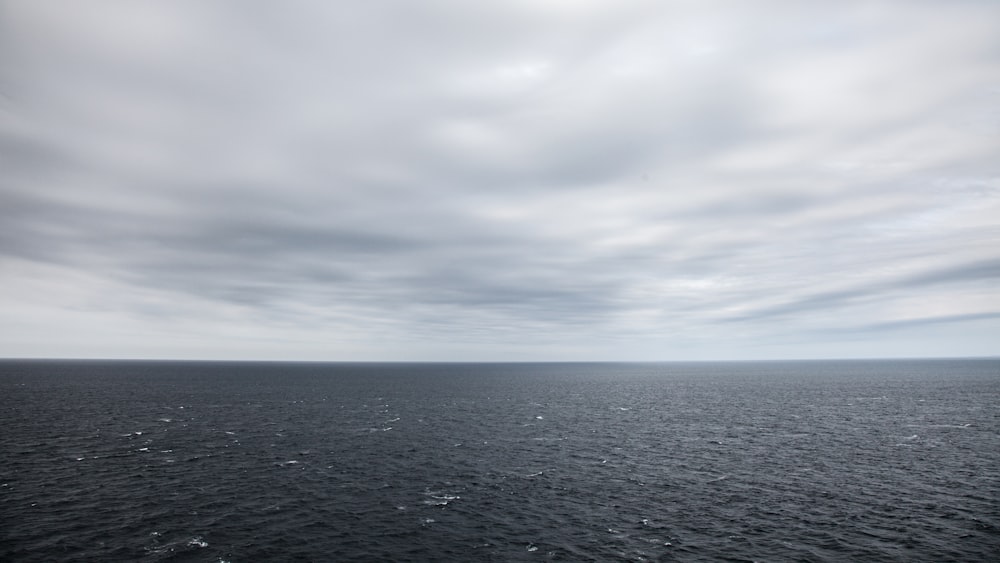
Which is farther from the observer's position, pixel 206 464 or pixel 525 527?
pixel 206 464

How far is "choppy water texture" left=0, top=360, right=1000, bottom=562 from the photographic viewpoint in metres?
56.3

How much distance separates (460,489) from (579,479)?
2019cm

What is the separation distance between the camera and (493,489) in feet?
255

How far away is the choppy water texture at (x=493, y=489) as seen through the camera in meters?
56.3

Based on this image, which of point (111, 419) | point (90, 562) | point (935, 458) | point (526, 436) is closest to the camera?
point (90, 562)

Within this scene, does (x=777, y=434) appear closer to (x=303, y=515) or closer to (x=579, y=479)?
(x=579, y=479)

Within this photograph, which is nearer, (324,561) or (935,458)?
(324,561)

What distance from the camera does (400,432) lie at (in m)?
125

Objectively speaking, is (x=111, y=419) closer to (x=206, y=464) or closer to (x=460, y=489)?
(x=206, y=464)

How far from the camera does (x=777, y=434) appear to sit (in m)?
124

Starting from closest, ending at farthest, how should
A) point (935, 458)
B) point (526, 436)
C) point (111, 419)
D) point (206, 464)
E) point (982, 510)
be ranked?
1. point (982, 510)
2. point (206, 464)
3. point (935, 458)
4. point (526, 436)
5. point (111, 419)

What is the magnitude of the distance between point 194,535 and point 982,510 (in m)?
100

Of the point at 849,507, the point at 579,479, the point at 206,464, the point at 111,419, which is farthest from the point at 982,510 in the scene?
the point at 111,419

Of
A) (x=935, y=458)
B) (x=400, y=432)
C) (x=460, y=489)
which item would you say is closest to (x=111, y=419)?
(x=400, y=432)
